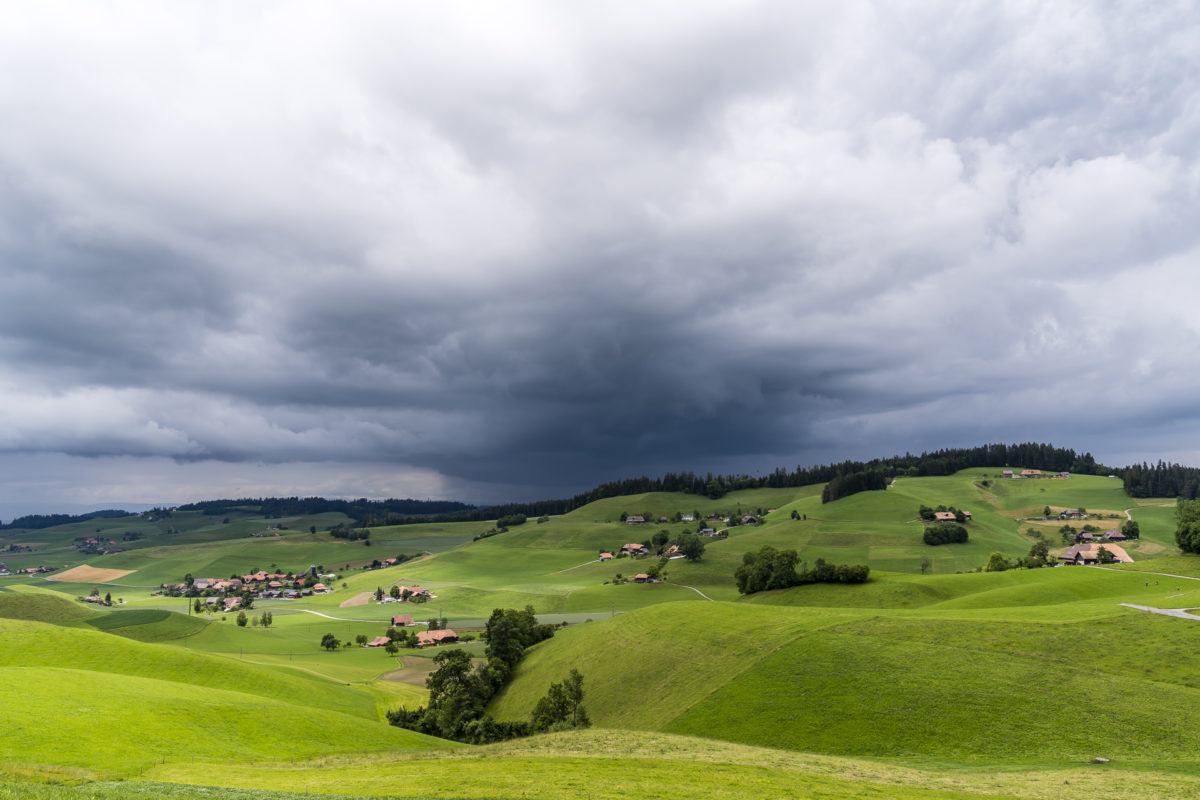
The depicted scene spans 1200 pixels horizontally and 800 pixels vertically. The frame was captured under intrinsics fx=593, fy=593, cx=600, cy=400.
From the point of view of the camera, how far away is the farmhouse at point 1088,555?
162 meters

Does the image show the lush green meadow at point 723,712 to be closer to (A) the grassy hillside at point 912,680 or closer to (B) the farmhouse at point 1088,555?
(A) the grassy hillside at point 912,680

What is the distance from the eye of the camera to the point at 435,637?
149 metres

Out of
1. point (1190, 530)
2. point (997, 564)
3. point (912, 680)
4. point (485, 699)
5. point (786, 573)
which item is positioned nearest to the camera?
point (912, 680)

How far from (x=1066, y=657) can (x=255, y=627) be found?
191 metres

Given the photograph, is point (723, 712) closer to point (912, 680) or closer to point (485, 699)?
point (912, 680)

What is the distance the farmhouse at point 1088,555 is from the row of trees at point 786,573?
73865mm

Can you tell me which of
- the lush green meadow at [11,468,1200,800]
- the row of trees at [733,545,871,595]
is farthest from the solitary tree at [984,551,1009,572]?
the row of trees at [733,545,871,595]

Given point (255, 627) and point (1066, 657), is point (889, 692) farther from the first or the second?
point (255, 627)

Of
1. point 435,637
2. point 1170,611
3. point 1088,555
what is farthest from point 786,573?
point 1088,555

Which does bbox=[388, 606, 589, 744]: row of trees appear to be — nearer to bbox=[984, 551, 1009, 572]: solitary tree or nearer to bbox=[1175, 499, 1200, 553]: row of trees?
bbox=[984, 551, 1009, 572]: solitary tree

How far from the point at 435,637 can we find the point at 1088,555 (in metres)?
177

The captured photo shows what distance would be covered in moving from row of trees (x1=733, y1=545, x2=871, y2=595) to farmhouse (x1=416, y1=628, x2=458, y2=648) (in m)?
74.3

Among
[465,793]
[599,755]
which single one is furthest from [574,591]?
[465,793]

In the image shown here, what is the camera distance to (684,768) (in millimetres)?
38281
